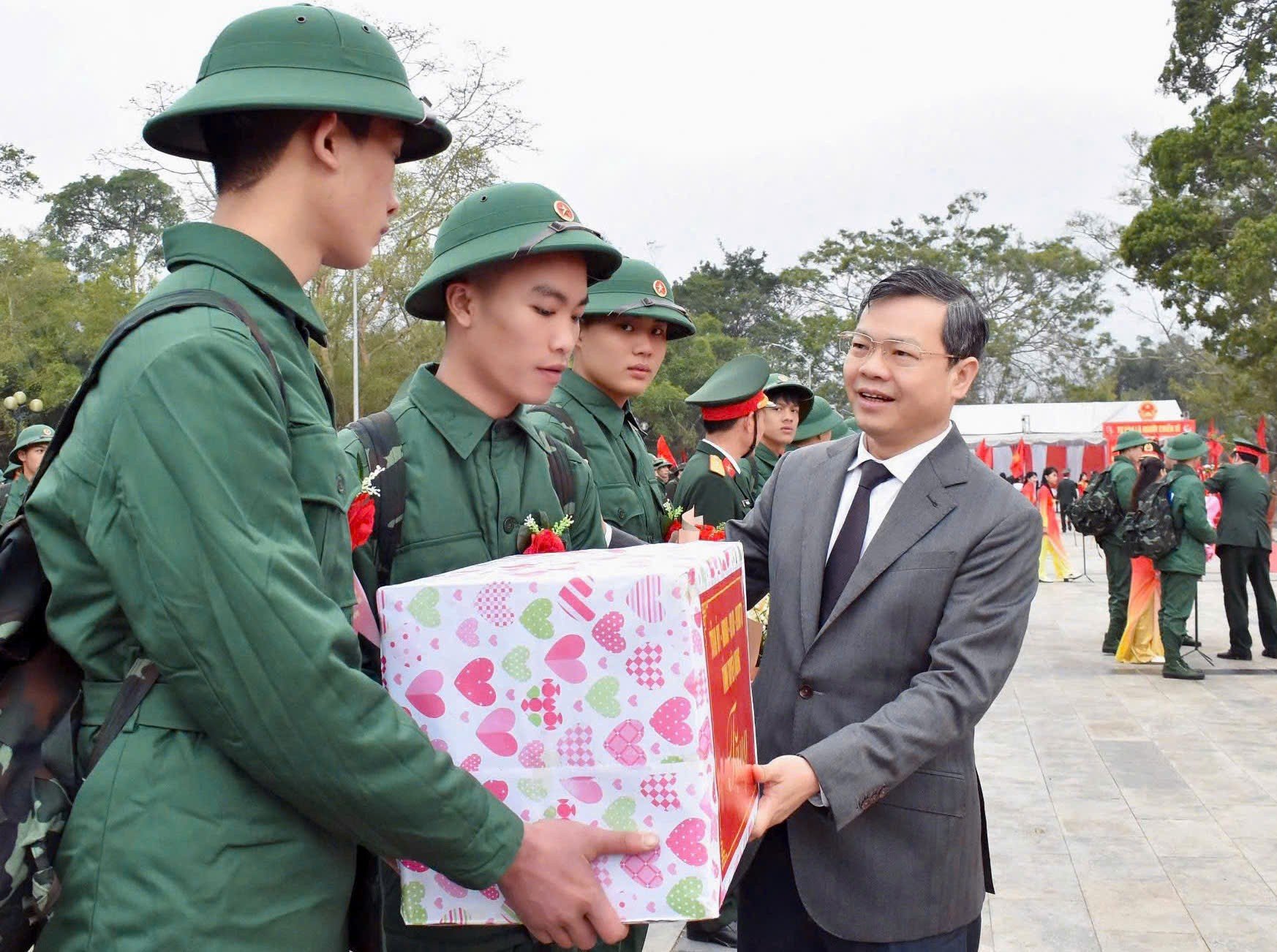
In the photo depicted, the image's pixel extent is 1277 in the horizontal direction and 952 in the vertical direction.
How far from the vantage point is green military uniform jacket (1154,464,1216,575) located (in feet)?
30.6

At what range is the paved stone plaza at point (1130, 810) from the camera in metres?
4.41

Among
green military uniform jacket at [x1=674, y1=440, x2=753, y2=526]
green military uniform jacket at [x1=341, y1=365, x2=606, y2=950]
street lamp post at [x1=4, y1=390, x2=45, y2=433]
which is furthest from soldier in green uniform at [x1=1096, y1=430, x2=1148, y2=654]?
street lamp post at [x1=4, y1=390, x2=45, y2=433]

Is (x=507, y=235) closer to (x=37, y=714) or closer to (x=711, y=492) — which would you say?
(x=37, y=714)

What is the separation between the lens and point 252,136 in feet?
5.16

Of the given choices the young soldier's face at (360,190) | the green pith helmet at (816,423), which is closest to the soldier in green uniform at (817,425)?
the green pith helmet at (816,423)

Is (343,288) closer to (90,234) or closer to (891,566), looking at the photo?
(891,566)

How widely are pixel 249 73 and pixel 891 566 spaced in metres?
1.41

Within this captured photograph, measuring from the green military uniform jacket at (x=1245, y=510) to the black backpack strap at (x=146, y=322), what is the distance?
421 inches

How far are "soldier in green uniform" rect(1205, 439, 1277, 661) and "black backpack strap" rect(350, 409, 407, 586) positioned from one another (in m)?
9.91

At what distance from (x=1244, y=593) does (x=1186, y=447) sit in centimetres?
146

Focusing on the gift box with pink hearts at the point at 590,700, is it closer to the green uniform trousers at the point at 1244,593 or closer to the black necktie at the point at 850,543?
the black necktie at the point at 850,543

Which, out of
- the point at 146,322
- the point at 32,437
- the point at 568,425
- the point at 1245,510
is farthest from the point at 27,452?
the point at 1245,510

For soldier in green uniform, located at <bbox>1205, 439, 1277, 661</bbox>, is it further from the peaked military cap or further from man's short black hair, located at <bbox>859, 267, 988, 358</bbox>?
man's short black hair, located at <bbox>859, 267, 988, 358</bbox>

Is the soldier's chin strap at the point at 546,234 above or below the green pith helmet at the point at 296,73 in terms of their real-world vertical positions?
below
